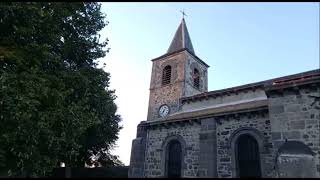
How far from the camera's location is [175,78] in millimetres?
25734

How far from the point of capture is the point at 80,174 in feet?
69.0

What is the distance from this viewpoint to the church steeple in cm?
2778

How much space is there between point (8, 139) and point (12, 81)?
83.0 inches

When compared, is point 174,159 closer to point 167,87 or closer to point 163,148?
point 163,148

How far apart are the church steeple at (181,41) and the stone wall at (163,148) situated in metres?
11.2

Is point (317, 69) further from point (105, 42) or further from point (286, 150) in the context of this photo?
point (105, 42)

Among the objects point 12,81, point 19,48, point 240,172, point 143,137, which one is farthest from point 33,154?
point 240,172

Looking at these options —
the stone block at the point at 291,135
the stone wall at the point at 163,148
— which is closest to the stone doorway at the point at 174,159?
the stone wall at the point at 163,148

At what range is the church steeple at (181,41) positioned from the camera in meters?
27.8

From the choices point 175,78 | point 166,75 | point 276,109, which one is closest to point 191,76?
point 175,78

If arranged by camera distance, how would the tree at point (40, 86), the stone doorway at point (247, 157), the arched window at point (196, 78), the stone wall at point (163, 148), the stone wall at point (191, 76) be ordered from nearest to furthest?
1. the tree at point (40, 86)
2. the stone doorway at point (247, 157)
3. the stone wall at point (163, 148)
4. the stone wall at point (191, 76)
5. the arched window at point (196, 78)

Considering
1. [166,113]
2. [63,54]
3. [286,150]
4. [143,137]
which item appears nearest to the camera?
[286,150]

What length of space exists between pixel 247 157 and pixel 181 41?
52.0 ft

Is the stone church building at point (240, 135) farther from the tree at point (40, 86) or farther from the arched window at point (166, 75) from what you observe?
the tree at point (40, 86)
